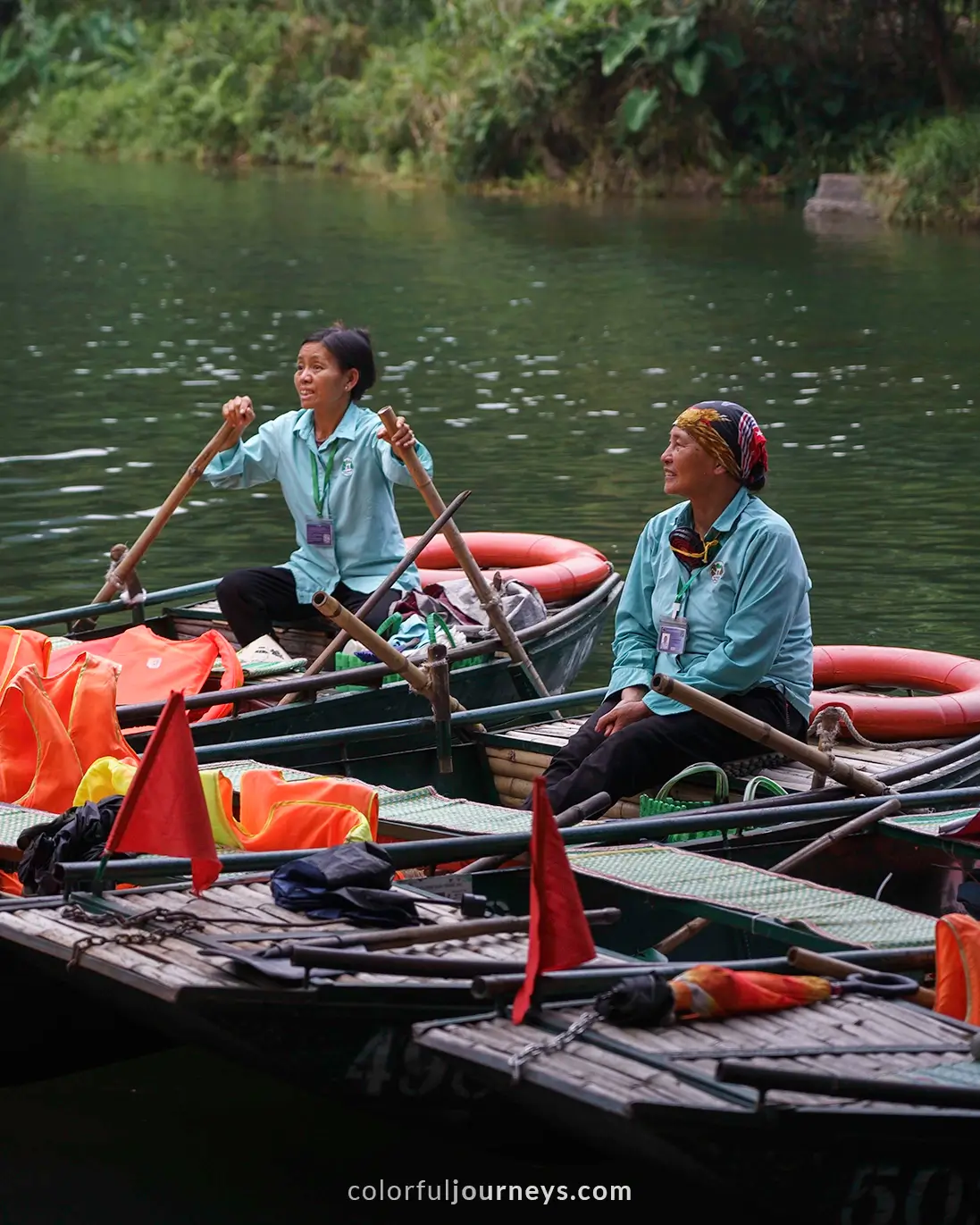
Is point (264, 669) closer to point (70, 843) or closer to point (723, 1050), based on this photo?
point (70, 843)

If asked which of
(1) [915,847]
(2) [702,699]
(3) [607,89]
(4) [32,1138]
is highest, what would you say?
(3) [607,89]

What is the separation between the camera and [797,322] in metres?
19.1

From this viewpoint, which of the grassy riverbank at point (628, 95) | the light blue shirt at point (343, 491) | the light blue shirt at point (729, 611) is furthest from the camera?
the grassy riverbank at point (628, 95)

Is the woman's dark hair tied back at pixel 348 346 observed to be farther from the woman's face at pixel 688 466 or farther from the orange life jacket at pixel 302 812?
the orange life jacket at pixel 302 812

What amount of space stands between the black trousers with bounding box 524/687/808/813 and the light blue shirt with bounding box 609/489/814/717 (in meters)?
0.05

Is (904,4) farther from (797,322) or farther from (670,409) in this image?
(670,409)

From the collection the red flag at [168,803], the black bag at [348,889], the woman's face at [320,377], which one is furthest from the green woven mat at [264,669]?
the red flag at [168,803]

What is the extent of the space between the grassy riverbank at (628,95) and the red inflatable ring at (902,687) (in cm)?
1889

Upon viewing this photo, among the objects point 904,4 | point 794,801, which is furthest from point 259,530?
point 904,4

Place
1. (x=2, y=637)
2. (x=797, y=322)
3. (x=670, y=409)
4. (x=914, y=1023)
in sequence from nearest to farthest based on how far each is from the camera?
1. (x=914, y=1023)
2. (x=2, y=637)
3. (x=670, y=409)
4. (x=797, y=322)

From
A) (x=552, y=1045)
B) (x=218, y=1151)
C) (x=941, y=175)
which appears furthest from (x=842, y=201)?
(x=552, y=1045)

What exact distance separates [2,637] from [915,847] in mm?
3210

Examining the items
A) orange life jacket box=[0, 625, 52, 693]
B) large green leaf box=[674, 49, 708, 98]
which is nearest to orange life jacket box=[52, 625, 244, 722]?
orange life jacket box=[0, 625, 52, 693]

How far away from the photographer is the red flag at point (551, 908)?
4.00 meters
